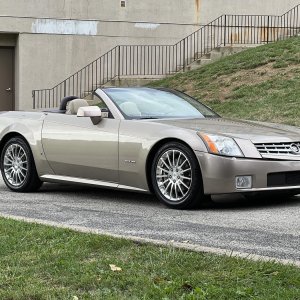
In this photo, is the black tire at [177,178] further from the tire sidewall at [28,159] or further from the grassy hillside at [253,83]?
the grassy hillside at [253,83]

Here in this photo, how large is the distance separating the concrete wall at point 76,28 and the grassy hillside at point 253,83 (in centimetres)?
239

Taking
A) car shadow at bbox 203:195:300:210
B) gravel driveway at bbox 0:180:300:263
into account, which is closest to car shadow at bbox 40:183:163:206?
gravel driveway at bbox 0:180:300:263

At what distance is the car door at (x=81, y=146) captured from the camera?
9.17m

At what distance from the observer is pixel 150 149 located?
344 inches

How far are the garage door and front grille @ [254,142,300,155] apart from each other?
17.8 metres

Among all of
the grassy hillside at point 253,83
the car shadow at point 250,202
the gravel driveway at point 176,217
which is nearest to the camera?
the gravel driveway at point 176,217

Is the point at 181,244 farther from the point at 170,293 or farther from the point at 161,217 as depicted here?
the point at 161,217

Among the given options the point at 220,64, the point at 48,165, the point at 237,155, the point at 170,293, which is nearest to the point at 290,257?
the point at 170,293

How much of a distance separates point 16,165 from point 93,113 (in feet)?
5.27

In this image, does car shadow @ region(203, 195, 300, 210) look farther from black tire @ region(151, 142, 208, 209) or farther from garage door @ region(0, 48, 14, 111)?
garage door @ region(0, 48, 14, 111)

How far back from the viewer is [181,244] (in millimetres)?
6043

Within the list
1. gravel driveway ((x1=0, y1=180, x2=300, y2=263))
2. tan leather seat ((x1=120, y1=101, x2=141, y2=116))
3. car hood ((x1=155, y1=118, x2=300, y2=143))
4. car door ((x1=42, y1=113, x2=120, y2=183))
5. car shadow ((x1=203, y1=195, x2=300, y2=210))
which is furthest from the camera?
tan leather seat ((x1=120, y1=101, x2=141, y2=116))

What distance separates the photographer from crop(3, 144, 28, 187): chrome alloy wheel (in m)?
10.2

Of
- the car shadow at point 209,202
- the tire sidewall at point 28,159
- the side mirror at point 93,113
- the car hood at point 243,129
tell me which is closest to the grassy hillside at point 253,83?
the car shadow at point 209,202
